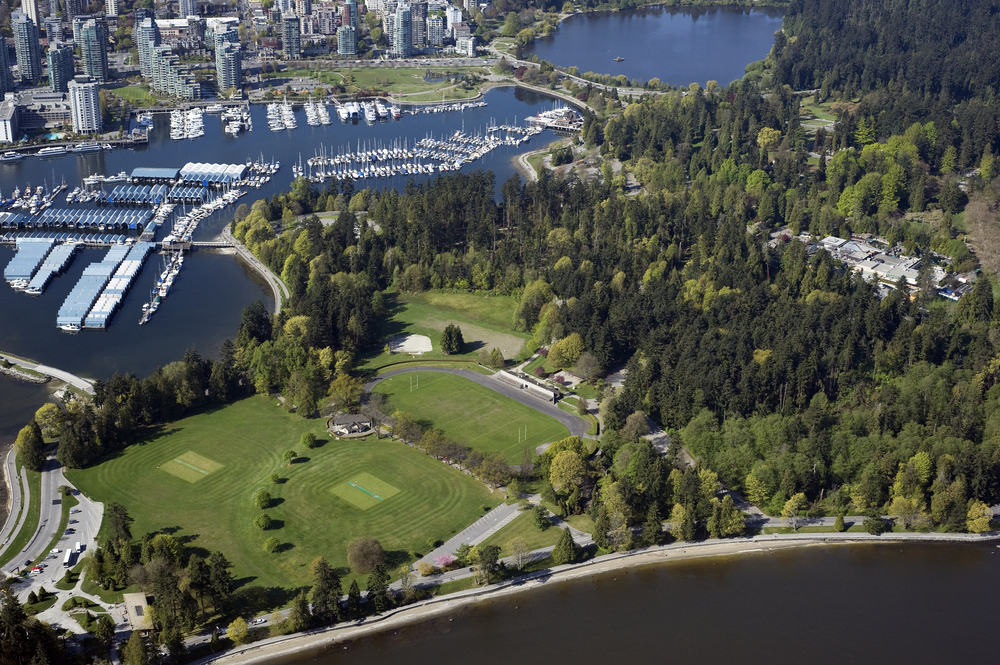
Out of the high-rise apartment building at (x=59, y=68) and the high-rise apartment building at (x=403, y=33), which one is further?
the high-rise apartment building at (x=403, y=33)

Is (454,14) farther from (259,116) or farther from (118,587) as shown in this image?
(118,587)

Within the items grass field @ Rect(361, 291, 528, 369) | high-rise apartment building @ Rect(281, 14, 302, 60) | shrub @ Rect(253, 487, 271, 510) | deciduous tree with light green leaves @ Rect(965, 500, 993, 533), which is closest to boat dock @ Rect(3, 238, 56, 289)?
grass field @ Rect(361, 291, 528, 369)

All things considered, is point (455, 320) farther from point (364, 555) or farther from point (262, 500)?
point (364, 555)

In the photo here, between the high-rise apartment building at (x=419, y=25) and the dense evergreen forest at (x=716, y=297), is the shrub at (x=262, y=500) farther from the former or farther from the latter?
the high-rise apartment building at (x=419, y=25)

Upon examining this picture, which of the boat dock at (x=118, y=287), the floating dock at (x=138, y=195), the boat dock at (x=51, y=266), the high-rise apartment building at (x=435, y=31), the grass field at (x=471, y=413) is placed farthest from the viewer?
the high-rise apartment building at (x=435, y=31)

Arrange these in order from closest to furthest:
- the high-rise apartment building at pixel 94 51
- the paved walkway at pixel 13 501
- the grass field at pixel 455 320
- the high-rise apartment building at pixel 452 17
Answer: the paved walkway at pixel 13 501, the grass field at pixel 455 320, the high-rise apartment building at pixel 94 51, the high-rise apartment building at pixel 452 17

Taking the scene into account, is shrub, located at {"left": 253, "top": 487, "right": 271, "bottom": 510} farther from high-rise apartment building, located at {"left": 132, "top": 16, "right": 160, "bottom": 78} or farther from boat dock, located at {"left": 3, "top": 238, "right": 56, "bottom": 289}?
high-rise apartment building, located at {"left": 132, "top": 16, "right": 160, "bottom": 78}

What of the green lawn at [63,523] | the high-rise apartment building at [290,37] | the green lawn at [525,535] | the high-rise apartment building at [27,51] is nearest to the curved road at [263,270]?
the green lawn at [63,523]
